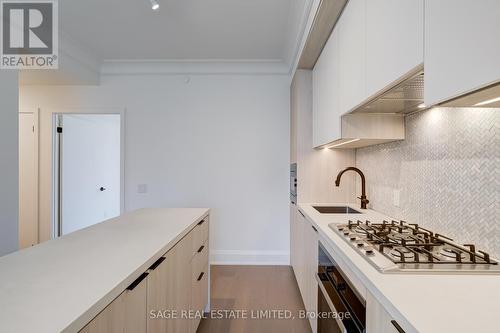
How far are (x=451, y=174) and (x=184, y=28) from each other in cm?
258

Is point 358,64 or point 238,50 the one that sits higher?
point 238,50

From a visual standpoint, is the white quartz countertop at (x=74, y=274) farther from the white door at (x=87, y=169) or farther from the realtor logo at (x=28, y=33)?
the white door at (x=87, y=169)

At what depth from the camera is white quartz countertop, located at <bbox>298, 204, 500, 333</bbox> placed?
2.06 feet

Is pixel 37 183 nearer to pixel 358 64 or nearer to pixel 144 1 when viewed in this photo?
pixel 144 1

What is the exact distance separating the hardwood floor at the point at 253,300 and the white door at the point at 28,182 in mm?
2494

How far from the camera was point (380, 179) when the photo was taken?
2.14m

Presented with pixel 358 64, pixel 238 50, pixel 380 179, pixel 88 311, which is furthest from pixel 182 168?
pixel 88 311

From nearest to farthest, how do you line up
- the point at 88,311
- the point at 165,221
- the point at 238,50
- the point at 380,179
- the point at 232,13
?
the point at 88,311 → the point at 165,221 → the point at 380,179 → the point at 232,13 → the point at 238,50

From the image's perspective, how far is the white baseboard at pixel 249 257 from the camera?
3496mm

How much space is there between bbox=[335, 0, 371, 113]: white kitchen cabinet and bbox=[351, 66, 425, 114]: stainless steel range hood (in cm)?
→ 11

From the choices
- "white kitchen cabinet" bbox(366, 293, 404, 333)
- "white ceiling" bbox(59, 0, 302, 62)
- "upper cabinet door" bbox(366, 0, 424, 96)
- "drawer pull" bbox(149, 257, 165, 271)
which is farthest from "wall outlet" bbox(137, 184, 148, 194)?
"white kitchen cabinet" bbox(366, 293, 404, 333)

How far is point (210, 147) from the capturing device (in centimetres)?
357

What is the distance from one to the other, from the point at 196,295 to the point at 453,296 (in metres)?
1.55

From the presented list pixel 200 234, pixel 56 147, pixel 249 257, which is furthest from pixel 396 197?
pixel 56 147
